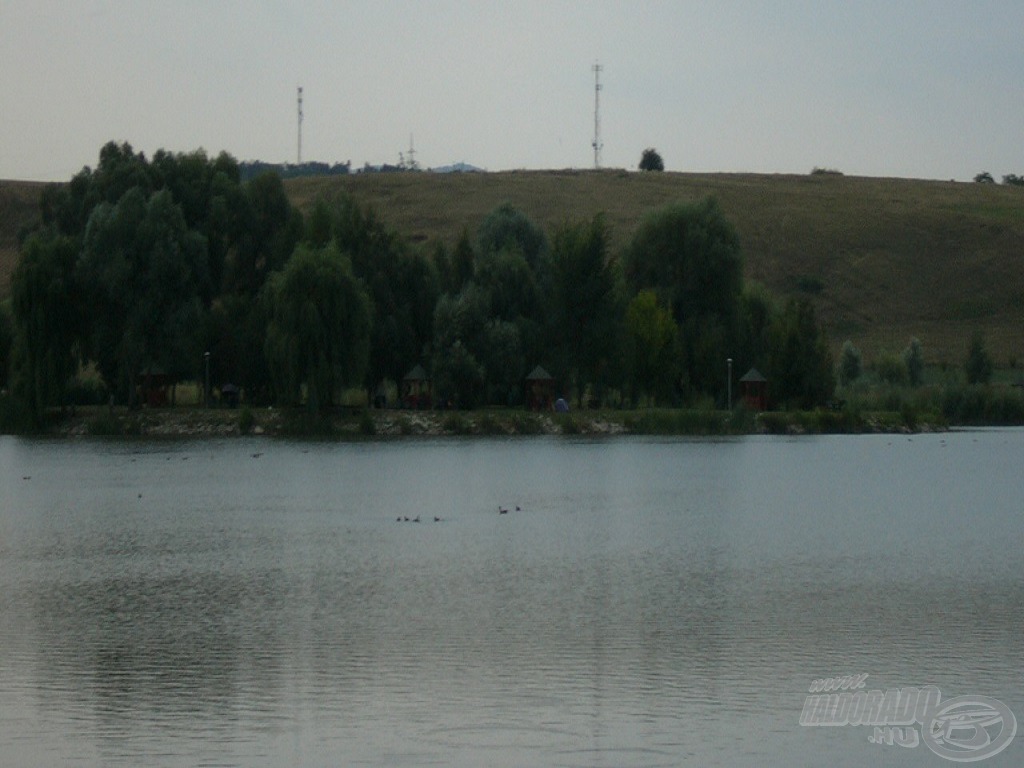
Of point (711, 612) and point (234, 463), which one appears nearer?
point (711, 612)

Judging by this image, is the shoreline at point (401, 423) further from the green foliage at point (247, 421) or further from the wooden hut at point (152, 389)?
the wooden hut at point (152, 389)

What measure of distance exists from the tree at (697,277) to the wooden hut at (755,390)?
5.00 feet

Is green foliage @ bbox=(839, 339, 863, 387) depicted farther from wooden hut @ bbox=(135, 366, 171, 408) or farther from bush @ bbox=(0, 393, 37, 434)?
bush @ bbox=(0, 393, 37, 434)

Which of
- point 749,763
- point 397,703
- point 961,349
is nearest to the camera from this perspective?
point 749,763

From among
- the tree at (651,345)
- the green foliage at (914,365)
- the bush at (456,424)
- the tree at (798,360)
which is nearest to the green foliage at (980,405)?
the green foliage at (914,365)

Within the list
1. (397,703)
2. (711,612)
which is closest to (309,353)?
(711,612)

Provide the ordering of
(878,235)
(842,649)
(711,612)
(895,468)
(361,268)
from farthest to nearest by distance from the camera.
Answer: (878,235)
(361,268)
(895,468)
(711,612)
(842,649)

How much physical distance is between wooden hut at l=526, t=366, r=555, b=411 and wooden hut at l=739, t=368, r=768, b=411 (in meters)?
10.5

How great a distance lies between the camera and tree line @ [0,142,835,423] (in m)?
80.3

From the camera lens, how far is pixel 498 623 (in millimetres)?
23156

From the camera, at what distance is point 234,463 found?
217ft

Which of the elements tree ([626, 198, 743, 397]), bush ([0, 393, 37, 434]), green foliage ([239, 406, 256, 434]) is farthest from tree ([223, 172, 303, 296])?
tree ([626, 198, 743, 397])

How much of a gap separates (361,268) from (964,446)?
3295cm

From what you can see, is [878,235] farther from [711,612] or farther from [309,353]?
[711,612]
